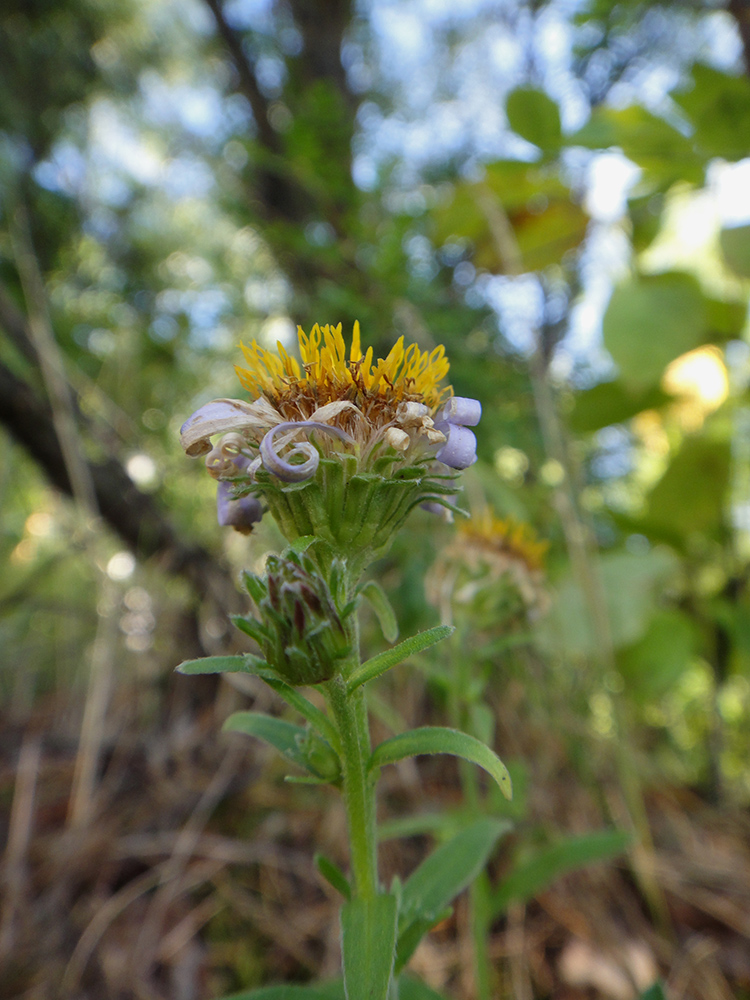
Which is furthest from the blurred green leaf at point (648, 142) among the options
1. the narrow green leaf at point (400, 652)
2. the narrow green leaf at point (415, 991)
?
the narrow green leaf at point (415, 991)

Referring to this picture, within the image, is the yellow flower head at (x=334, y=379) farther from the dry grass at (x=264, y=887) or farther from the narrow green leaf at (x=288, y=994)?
the dry grass at (x=264, y=887)

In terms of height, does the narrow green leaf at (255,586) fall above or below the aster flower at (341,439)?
below

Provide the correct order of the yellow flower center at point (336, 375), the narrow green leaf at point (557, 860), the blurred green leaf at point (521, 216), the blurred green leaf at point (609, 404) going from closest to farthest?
the yellow flower center at point (336, 375) → the narrow green leaf at point (557, 860) → the blurred green leaf at point (521, 216) → the blurred green leaf at point (609, 404)

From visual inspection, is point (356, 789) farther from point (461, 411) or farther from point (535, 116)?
point (535, 116)

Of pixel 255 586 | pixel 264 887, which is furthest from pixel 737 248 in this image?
pixel 264 887

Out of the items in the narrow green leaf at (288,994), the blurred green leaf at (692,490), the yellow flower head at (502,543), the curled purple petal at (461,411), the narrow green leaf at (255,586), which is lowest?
the narrow green leaf at (288,994)

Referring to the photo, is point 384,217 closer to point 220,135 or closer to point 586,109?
point 220,135
